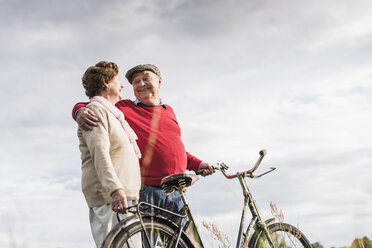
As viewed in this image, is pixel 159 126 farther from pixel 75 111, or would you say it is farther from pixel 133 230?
pixel 133 230

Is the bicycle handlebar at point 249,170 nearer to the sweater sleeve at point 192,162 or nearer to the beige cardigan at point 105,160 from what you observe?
the sweater sleeve at point 192,162

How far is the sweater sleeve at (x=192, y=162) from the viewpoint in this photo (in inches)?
204

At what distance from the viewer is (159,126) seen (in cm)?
508

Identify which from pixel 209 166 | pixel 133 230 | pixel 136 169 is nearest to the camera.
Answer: pixel 133 230

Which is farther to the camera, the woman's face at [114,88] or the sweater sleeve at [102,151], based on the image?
the woman's face at [114,88]

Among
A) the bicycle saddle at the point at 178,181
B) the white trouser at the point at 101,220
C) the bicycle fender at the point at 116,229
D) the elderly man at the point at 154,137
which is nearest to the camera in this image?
the bicycle fender at the point at 116,229

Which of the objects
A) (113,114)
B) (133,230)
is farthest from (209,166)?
(133,230)

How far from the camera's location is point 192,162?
5.23 metres

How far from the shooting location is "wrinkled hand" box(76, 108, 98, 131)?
3.70m

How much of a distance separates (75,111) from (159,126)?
1.25 meters

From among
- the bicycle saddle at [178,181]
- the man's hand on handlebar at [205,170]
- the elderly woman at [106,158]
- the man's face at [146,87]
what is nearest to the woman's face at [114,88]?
the elderly woman at [106,158]

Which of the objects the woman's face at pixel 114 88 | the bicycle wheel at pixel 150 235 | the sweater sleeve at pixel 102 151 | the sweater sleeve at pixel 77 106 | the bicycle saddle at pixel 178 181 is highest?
the woman's face at pixel 114 88

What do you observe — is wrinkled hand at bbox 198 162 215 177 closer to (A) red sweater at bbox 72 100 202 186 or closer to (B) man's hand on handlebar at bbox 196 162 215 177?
(B) man's hand on handlebar at bbox 196 162 215 177

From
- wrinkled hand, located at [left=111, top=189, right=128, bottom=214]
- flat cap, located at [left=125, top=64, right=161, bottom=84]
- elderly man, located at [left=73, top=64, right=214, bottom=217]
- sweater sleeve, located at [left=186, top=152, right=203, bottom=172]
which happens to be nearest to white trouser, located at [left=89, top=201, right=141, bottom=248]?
wrinkled hand, located at [left=111, top=189, right=128, bottom=214]
